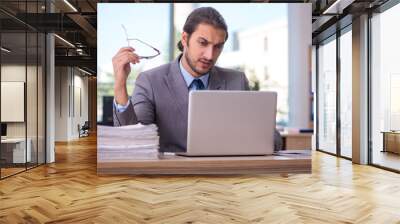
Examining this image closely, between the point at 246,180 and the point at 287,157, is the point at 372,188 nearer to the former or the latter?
the point at 287,157

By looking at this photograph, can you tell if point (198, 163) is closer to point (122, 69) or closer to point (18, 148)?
point (122, 69)

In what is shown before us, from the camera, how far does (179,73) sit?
5.66m

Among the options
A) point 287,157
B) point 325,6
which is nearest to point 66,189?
point 287,157

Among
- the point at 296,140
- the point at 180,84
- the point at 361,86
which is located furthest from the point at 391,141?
the point at 180,84

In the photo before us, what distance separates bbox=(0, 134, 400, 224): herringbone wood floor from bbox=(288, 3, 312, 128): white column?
3.04 feet

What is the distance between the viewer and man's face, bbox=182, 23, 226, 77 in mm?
5711

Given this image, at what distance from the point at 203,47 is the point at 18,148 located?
3514 millimetres

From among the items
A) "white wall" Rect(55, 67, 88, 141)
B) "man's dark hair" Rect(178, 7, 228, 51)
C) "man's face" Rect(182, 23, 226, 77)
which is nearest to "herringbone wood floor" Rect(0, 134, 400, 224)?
"man's face" Rect(182, 23, 226, 77)

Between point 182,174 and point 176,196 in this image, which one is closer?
point 176,196

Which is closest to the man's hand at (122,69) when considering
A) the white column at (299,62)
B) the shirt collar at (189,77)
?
the shirt collar at (189,77)

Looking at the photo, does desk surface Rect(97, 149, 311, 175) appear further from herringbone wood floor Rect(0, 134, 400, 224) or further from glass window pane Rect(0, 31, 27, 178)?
glass window pane Rect(0, 31, 27, 178)

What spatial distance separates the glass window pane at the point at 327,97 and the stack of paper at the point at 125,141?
566 centimetres

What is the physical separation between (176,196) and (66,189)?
4.91 feet

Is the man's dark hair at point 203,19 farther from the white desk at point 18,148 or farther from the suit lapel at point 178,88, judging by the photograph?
the white desk at point 18,148
